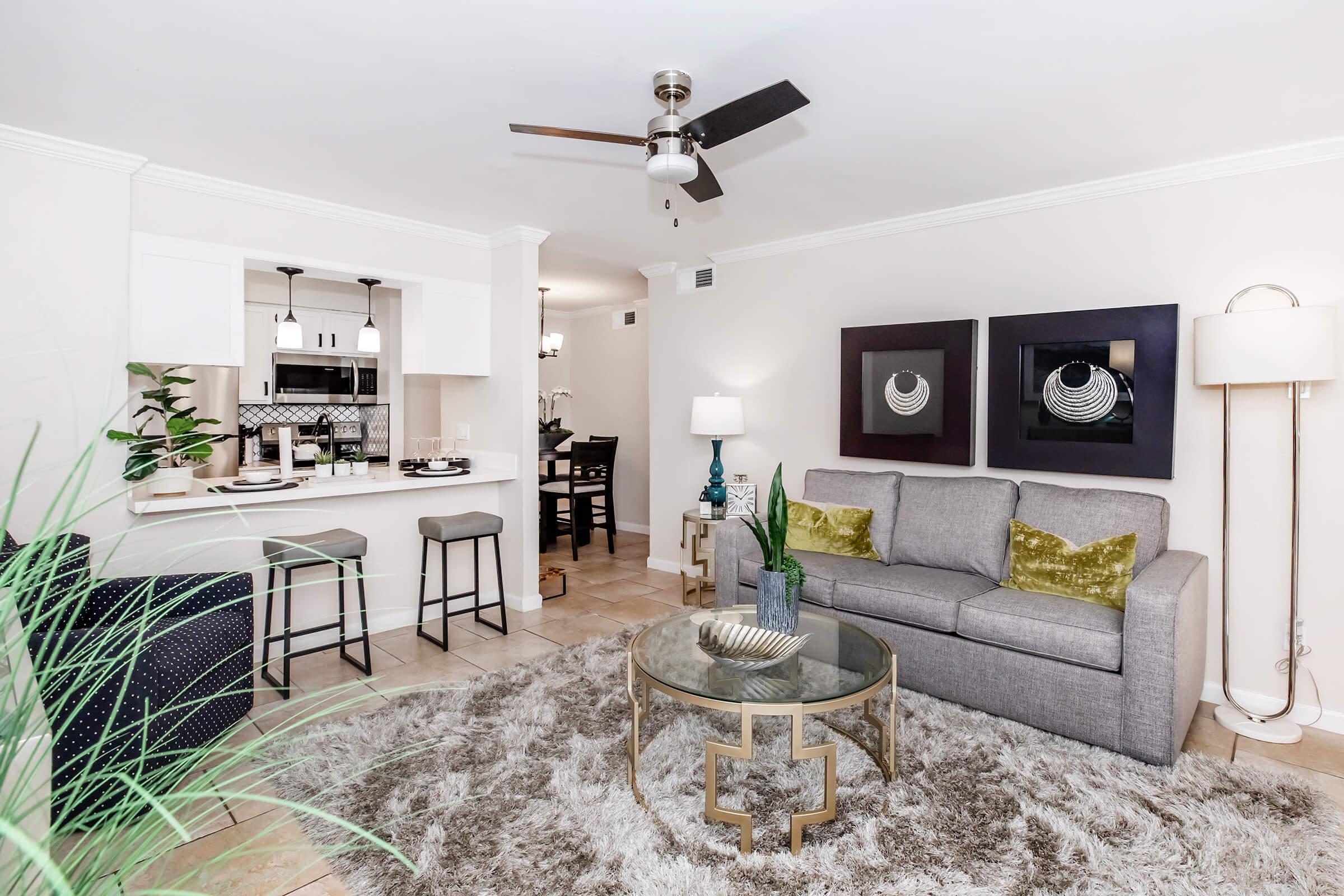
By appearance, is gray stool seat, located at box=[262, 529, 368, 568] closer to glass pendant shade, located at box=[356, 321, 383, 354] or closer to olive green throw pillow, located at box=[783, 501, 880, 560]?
glass pendant shade, located at box=[356, 321, 383, 354]

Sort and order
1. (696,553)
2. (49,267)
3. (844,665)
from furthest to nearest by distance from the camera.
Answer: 1. (696,553)
2. (49,267)
3. (844,665)

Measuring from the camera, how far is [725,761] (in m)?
2.72

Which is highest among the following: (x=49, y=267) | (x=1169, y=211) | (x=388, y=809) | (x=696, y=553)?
(x=1169, y=211)

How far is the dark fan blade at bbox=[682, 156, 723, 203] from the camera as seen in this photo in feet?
8.66

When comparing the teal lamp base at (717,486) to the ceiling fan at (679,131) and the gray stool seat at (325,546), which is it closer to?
the gray stool seat at (325,546)

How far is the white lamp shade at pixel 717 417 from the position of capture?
4.79 m

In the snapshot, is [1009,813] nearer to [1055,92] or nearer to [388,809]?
[388,809]

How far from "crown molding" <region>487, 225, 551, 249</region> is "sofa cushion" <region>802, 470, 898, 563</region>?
2.21m

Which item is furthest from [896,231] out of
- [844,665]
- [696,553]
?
[844,665]

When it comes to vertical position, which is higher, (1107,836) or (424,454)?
(424,454)

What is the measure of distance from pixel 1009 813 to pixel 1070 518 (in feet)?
5.07

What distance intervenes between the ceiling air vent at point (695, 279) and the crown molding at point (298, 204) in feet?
4.78

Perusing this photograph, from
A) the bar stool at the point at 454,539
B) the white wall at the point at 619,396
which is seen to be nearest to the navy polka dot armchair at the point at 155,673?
the bar stool at the point at 454,539

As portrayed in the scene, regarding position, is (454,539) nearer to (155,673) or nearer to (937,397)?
(155,673)
